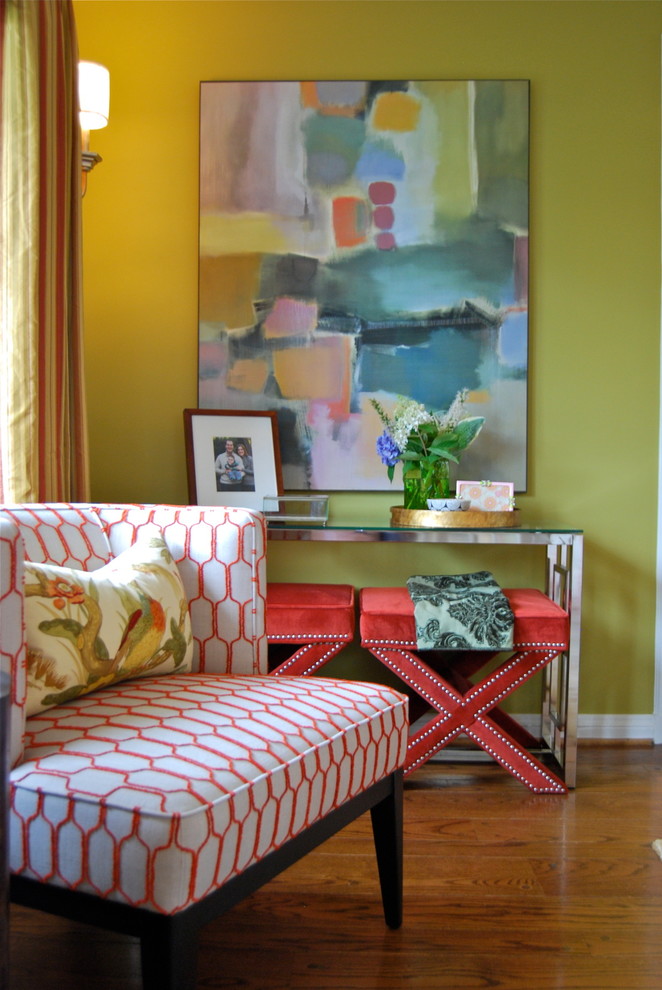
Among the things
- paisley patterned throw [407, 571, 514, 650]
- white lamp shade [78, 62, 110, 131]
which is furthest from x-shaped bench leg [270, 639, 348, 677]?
white lamp shade [78, 62, 110, 131]

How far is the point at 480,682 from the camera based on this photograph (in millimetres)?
2648

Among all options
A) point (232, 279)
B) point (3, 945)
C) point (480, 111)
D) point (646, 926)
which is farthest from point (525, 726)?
point (3, 945)

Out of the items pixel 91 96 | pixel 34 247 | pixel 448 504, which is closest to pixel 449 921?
pixel 448 504

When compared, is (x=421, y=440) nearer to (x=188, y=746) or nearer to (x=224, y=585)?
(x=224, y=585)

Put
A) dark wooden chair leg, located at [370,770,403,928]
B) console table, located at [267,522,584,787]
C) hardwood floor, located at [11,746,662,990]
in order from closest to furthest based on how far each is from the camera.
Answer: hardwood floor, located at [11,746,662,990] → dark wooden chair leg, located at [370,770,403,928] → console table, located at [267,522,584,787]

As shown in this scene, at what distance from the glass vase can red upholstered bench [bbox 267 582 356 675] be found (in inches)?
15.7

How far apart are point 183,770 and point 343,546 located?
1905 millimetres

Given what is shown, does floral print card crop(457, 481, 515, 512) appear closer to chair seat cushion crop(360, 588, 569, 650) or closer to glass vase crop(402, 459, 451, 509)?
glass vase crop(402, 459, 451, 509)

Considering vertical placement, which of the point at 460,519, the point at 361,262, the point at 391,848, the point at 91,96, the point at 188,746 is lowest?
the point at 391,848

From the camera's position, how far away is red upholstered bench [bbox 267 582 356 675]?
2648 millimetres

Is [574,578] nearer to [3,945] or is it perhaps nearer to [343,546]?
[343,546]

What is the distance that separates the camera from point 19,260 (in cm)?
228

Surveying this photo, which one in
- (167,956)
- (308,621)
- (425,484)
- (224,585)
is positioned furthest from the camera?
(425,484)

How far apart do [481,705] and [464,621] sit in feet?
0.89
